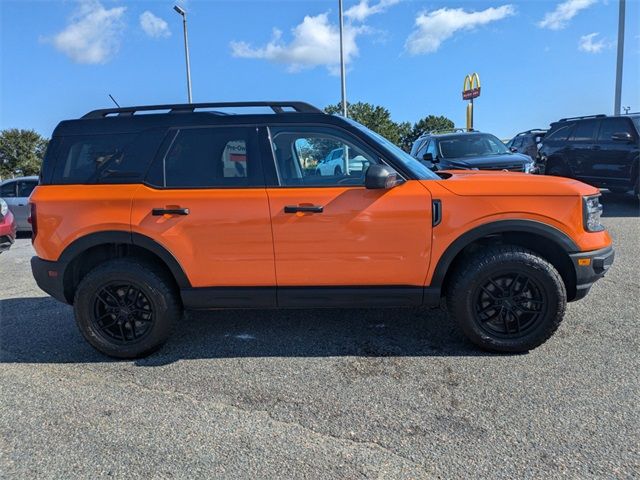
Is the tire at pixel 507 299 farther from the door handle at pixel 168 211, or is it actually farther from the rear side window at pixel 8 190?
the rear side window at pixel 8 190

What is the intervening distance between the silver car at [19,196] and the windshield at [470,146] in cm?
964

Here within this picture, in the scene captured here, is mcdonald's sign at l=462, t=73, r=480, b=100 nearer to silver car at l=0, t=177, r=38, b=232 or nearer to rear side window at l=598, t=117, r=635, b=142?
rear side window at l=598, t=117, r=635, b=142

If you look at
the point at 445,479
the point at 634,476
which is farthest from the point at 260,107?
the point at 634,476

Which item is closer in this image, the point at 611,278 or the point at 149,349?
the point at 149,349

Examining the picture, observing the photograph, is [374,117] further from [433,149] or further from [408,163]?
[408,163]

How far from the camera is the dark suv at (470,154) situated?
883cm

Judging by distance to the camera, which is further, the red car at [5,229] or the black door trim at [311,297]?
the red car at [5,229]

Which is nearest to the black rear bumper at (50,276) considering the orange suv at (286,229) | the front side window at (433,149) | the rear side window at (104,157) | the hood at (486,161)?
the orange suv at (286,229)

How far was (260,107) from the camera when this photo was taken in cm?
392

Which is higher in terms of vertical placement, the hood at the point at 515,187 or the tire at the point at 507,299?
the hood at the point at 515,187

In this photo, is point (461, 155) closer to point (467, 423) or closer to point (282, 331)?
point (282, 331)

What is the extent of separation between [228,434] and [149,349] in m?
1.39

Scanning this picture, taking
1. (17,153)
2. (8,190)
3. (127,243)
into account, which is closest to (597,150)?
(127,243)

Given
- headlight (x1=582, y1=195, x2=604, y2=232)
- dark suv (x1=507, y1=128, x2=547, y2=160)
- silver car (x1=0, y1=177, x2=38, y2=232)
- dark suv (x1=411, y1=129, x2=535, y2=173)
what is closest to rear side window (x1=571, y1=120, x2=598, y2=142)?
dark suv (x1=411, y1=129, x2=535, y2=173)
